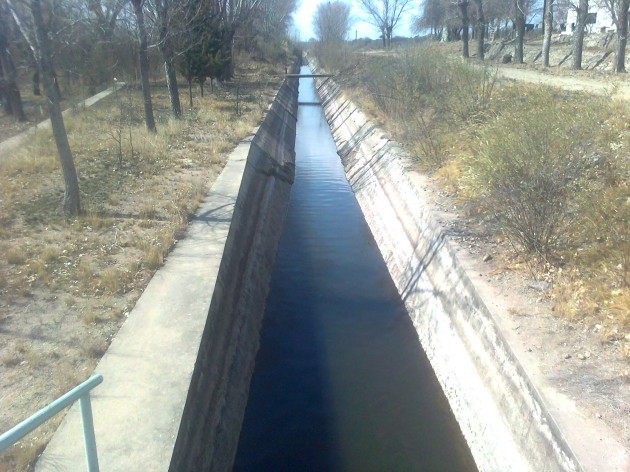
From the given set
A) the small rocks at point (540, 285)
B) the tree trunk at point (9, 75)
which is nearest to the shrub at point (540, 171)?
the small rocks at point (540, 285)

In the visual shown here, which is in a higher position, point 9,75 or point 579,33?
point 579,33

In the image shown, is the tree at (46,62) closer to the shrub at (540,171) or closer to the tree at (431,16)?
the shrub at (540,171)

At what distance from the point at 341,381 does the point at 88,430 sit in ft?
15.4

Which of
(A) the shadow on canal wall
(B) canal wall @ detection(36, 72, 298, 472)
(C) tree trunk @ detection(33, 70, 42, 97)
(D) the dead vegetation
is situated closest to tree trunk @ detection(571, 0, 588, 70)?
(D) the dead vegetation

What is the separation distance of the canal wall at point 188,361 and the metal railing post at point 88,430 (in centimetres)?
62

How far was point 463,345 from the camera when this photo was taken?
7.52 metres

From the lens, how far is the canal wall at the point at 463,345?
551cm

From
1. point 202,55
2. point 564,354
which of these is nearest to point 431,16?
point 202,55

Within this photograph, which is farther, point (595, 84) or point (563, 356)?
point (595, 84)

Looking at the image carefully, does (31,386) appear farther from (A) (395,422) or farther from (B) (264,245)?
(B) (264,245)

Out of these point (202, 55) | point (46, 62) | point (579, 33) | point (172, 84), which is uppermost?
point (579, 33)

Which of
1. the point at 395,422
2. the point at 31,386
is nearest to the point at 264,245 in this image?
the point at 395,422

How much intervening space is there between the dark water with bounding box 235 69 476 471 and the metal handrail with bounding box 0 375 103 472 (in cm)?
279

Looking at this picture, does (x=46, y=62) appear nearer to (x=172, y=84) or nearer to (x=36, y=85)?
(x=172, y=84)
